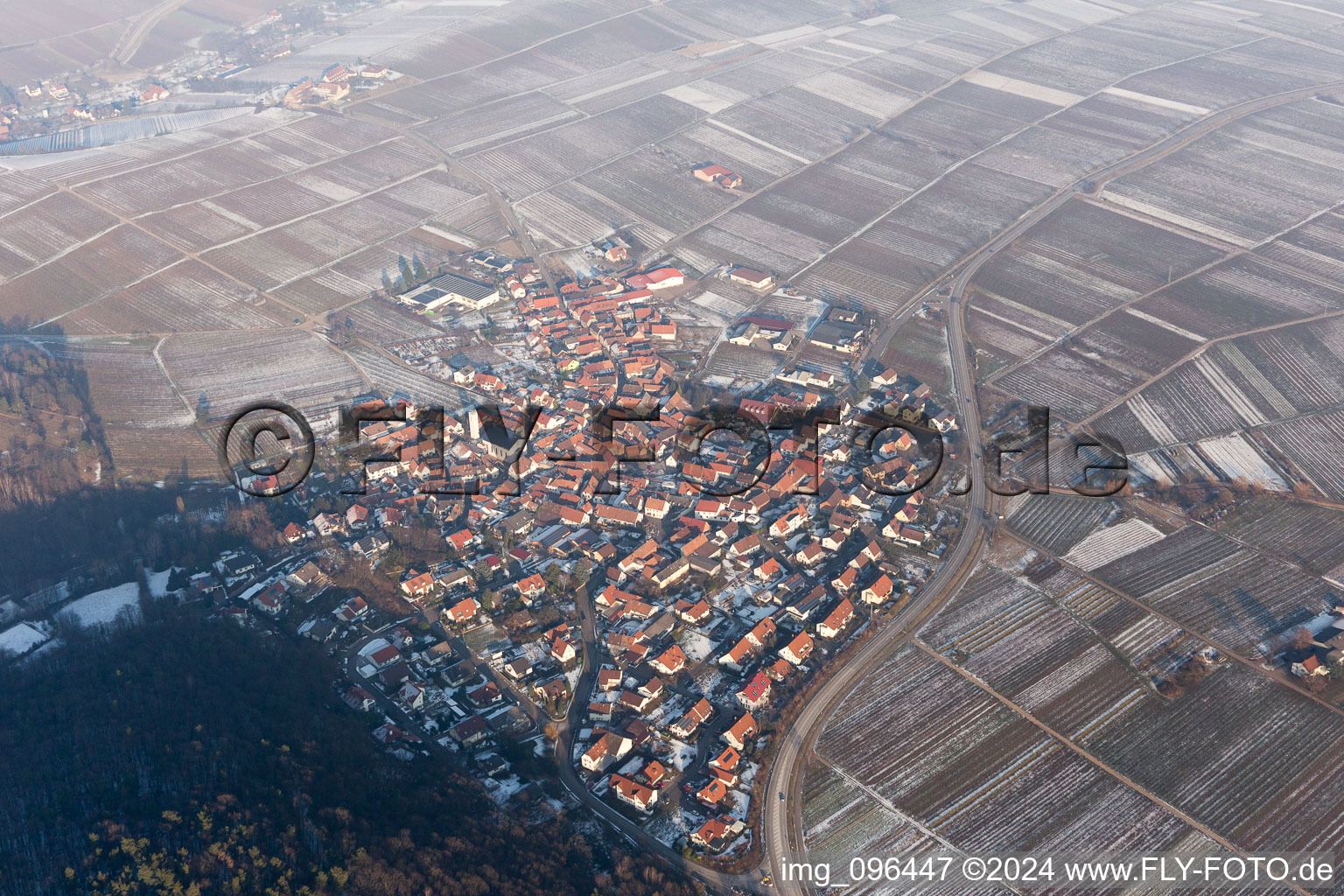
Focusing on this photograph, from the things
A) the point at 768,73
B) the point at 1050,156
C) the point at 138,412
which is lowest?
the point at 138,412

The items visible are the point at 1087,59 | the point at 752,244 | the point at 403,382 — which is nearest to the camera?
the point at 403,382

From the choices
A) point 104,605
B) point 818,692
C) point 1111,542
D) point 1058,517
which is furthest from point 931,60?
point 104,605

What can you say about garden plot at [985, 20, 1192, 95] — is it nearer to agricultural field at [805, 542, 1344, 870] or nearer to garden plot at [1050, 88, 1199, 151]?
garden plot at [1050, 88, 1199, 151]

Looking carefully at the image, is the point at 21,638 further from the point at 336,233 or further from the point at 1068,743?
the point at 1068,743

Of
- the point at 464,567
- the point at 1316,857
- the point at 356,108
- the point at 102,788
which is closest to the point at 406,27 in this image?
the point at 356,108

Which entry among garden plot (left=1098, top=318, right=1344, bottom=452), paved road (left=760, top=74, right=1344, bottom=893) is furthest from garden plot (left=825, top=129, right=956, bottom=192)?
garden plot (left=1098, top=318, right=1344, bottom=452)

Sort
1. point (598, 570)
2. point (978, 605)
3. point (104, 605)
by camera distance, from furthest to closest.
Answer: point (598, 570)
point (104, 605)
point (978, 605)

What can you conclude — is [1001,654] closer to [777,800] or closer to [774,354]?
[777,800]

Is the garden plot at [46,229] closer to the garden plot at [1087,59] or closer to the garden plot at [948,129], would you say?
the garden plot at [948,129]
